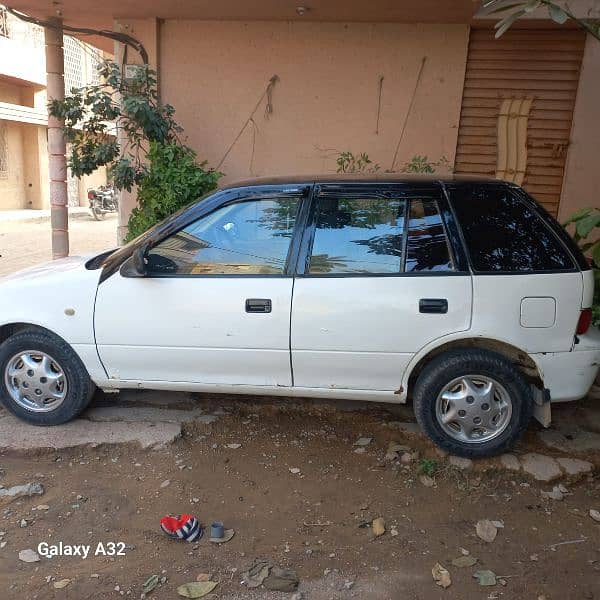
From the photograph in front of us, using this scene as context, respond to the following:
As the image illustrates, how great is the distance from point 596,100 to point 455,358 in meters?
4.78

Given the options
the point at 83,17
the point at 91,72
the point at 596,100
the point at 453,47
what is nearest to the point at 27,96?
the point at 91,72

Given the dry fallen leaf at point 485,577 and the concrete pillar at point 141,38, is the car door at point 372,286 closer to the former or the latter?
the dry fallen leaf at point 485,577

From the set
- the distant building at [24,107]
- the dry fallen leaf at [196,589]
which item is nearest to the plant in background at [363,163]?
the dry fallen leaf at [196,589]

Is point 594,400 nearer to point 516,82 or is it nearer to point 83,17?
point 516,82

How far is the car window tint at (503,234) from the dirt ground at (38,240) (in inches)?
290

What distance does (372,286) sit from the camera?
3195mm

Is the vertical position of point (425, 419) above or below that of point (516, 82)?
below

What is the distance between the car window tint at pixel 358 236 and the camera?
326 centimetres

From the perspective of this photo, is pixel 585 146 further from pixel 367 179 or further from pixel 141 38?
pixel 141 38

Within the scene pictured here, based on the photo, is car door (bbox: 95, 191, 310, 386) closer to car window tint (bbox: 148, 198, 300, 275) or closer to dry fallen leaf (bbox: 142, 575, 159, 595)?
car window tint (bbox: 148, 198, 300, 275)

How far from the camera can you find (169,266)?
3.38 metres

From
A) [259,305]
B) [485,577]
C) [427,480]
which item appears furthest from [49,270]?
[485,577]

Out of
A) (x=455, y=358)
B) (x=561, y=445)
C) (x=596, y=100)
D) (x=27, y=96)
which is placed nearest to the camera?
(x=455, y=358)

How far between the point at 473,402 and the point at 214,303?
5.30 ft
